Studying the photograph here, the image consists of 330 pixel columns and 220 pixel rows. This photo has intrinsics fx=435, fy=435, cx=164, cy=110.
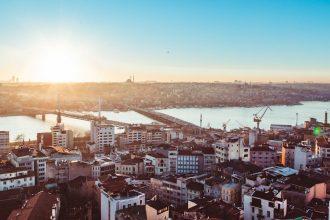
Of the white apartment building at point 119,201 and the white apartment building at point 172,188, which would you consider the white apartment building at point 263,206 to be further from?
the white apartment building at point 172,188

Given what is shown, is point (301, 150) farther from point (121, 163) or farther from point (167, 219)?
point (167, 219)

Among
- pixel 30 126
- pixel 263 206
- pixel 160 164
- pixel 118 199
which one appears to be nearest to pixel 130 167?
pixel 160 164

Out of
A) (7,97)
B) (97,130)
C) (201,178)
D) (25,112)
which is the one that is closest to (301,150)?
(201,178)

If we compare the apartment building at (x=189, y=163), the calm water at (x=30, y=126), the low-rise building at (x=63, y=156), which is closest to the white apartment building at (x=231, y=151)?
the apartment building at (x=189, y=163)

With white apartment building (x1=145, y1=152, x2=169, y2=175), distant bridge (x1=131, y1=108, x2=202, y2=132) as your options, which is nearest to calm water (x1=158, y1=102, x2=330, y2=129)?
distant bridge (x1=131, y1=108, x2=202, y2=132)

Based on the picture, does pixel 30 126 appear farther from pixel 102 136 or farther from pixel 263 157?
pixel 263 157

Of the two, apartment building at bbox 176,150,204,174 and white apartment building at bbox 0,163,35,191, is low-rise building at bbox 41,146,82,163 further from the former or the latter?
apartment building at bbox 176,150,204,174
